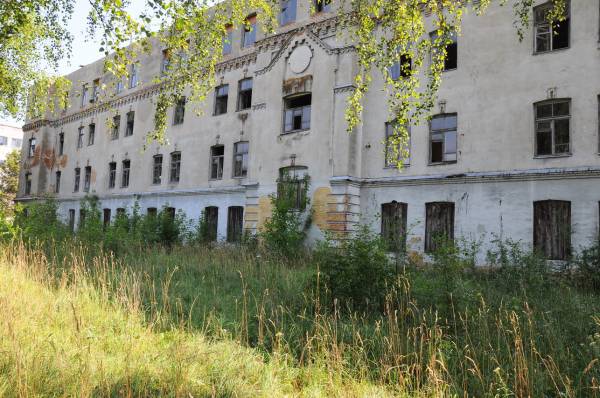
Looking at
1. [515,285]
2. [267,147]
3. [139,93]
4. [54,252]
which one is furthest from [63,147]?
[515,285]

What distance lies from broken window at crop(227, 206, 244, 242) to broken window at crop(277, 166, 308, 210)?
3.06 metres

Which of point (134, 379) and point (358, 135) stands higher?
point (358, 135)

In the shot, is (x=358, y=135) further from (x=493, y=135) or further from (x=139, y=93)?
Answer: (x=139, y=93)

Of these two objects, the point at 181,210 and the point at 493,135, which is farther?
the point at 181,210

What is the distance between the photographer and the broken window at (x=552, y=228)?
1182cm

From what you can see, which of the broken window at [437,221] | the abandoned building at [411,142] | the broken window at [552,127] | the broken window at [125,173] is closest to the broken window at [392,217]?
the abandoned building at [411,142]

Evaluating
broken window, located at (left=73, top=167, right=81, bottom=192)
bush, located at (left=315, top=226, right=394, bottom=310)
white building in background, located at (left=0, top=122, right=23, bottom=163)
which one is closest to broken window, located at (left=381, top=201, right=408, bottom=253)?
bush, located at (left=315, top=226, right=394, bottom=310)

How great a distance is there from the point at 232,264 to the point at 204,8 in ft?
21.6

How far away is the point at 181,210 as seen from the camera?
21328 mm

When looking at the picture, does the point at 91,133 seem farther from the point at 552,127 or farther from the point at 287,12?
the point at 552,127

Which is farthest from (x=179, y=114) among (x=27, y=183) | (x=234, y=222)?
(x=27, y=183)

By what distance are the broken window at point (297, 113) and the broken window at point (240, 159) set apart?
2797 mm

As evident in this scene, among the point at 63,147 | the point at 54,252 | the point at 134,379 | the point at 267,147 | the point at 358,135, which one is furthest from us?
the point at 63,147

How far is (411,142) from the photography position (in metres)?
14.9
